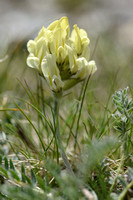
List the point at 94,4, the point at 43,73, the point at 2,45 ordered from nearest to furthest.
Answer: the point at 43,73
the point at 2,45
the point at 94,4

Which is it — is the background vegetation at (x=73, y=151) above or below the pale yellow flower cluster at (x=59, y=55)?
below

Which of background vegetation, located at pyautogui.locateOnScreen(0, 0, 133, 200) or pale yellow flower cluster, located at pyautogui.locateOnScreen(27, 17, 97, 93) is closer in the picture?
background vegetation, located at pyautogui.locateOnScreen(0, 0, 133, 200)

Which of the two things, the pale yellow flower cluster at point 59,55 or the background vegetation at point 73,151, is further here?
the pale yellow flower cluster at point 59,55

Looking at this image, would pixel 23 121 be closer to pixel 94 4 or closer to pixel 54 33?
pixel 54 33

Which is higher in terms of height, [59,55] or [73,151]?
[59,55]

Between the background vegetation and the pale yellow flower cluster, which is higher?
the pale yellow flower cluster

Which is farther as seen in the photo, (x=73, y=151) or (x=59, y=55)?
(x=73, y=151)

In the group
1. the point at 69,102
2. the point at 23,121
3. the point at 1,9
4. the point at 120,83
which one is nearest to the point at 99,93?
the point at 120,83

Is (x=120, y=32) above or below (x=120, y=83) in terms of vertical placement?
above
